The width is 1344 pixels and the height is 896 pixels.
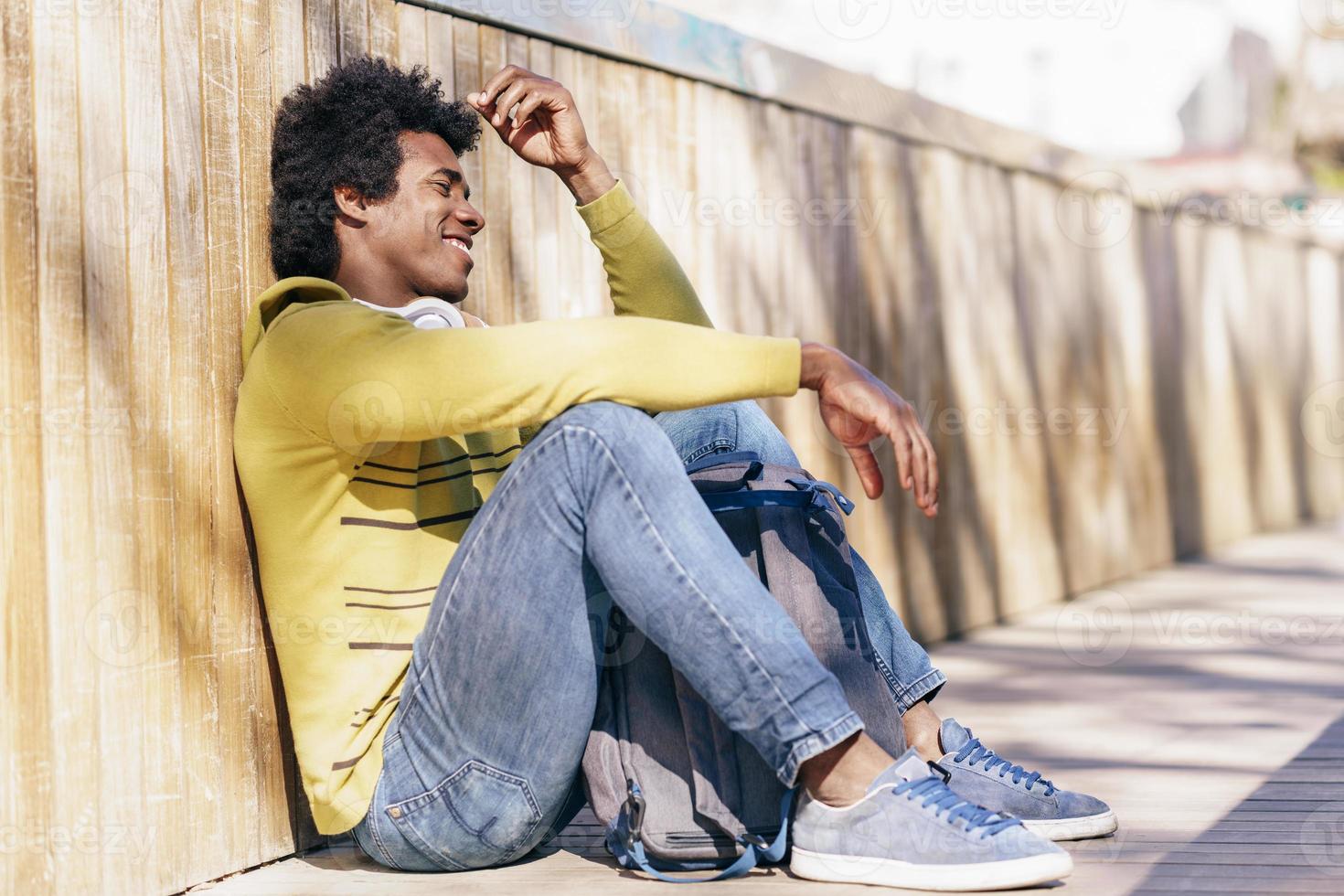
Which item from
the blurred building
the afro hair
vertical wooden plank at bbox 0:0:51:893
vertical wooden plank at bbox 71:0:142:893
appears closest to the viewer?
vertical wooden plank at bbox 0:0:51:893

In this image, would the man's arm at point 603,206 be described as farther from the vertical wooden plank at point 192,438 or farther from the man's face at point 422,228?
the vertical wooden plank at point 192,438

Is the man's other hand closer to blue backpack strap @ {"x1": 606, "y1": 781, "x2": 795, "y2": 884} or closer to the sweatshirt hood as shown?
blue backpack strap @ {"x1": 606, "y1": 781, "x2": 795, "y2": 884}

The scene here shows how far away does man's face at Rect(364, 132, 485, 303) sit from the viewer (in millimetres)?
2602

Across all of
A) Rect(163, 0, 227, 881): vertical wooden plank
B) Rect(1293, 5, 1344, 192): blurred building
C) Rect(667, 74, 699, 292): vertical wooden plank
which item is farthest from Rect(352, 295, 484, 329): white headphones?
Rect(1293, 5, 1344, 192): blurred building

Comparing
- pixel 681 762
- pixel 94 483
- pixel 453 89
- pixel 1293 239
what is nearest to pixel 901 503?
pixel 453 89

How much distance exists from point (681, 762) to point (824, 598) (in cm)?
34

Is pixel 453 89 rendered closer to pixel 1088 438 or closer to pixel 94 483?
pixel 94 483

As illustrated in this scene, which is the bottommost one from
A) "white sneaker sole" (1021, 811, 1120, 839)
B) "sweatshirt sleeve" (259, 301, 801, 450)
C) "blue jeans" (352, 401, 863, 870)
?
"white sneaker sole" (1021, 811, 1120, 839)

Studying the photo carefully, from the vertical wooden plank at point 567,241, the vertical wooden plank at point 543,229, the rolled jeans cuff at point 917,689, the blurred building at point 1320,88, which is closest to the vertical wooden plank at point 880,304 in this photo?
the vertical wooden plank at point 567,241

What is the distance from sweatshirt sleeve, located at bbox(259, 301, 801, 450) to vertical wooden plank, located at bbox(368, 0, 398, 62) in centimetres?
85

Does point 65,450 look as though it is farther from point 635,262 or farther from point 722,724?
point 635,262

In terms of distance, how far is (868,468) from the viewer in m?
2.24

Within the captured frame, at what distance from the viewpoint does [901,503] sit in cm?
489

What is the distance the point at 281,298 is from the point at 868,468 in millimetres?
952
